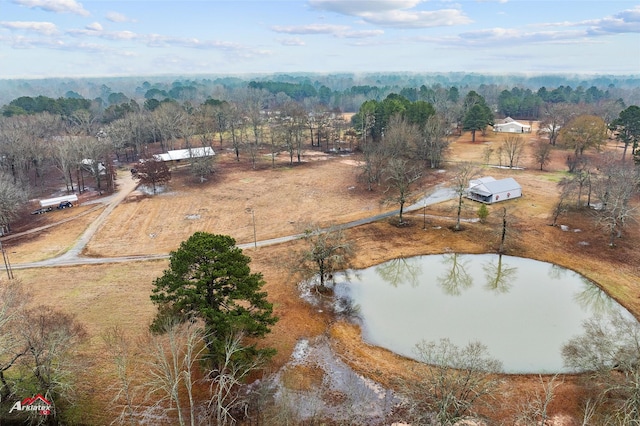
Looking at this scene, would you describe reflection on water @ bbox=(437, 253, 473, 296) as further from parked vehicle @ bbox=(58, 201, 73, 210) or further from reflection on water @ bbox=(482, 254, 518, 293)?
parked vehicle @ bbox=(58, 201, 73, 210)

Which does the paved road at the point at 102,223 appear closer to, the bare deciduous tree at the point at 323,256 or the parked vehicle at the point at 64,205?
the parked vehicle at the point at 64,205

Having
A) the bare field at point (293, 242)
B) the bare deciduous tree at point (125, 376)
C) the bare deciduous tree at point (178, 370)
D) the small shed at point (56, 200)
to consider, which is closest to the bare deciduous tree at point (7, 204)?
the bare field at point (293, 242)

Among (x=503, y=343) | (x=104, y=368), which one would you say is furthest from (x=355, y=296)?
(x=104, y=368)

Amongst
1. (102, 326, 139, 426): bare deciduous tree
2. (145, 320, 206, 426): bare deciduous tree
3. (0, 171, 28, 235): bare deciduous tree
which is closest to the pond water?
(145, 320, 206, 426): bare deciduous tree

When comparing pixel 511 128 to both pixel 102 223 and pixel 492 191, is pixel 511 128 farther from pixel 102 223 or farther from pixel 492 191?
pixel 102 223

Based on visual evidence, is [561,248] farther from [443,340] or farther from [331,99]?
[331,99]
